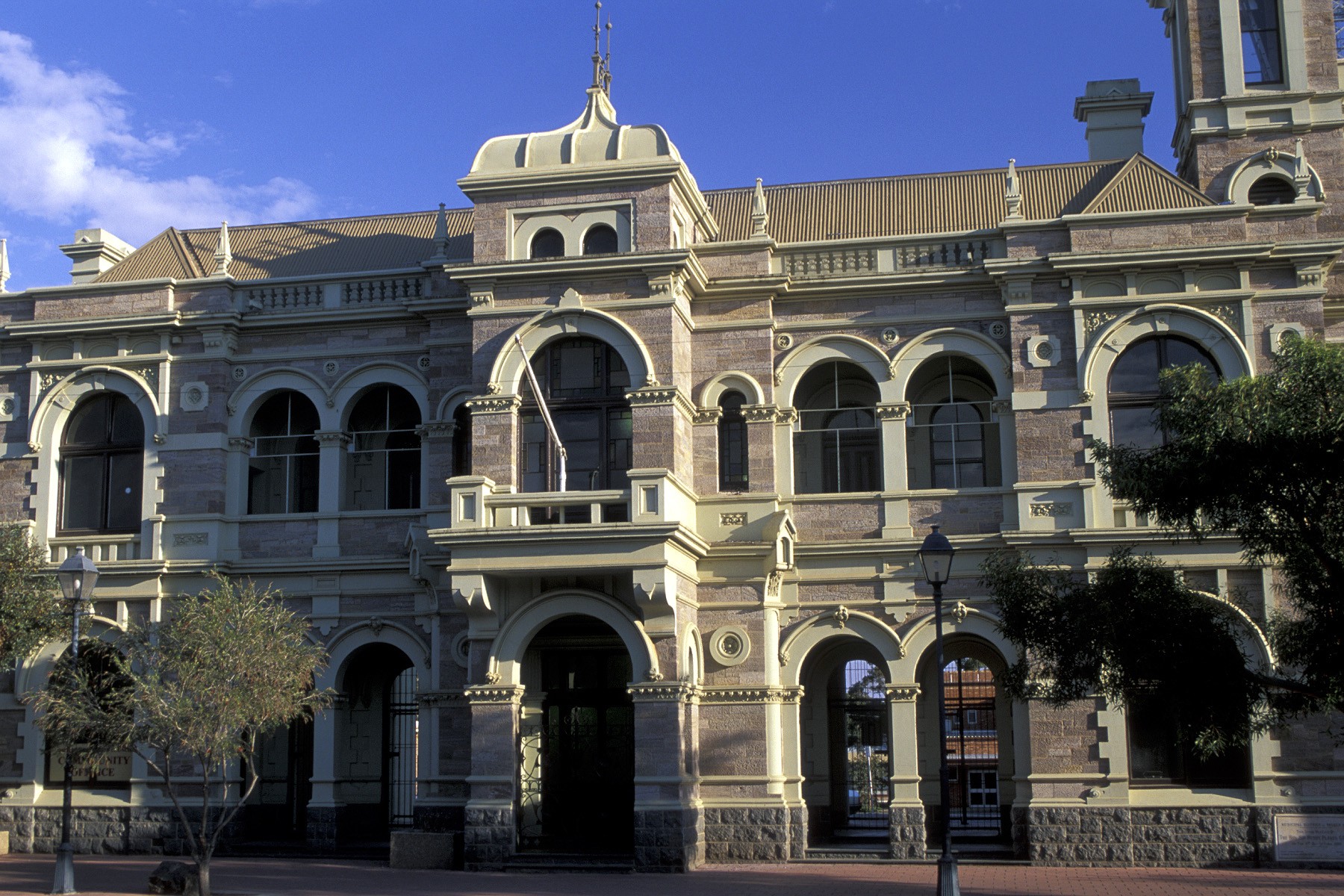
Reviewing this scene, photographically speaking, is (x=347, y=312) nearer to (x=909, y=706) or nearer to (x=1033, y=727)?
(x=909, y=706)

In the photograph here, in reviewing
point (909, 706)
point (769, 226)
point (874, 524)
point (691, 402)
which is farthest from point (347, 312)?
point (909, 706)

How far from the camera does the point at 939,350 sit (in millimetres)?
26047

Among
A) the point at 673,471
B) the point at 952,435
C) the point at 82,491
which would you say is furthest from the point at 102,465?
the point at 952,435

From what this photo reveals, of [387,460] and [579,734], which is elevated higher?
[387,460]

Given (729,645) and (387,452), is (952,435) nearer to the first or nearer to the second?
(729,645)

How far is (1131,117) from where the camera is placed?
100 feet

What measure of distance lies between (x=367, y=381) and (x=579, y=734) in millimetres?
7974

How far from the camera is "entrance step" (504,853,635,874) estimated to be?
22984 millimetres

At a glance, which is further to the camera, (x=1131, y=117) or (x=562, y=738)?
(x=1131, y=117)

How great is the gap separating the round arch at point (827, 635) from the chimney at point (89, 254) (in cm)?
1667

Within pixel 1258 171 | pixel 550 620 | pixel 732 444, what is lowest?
pixel 550 620

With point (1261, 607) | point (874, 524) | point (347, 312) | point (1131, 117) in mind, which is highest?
point (1131, 117)

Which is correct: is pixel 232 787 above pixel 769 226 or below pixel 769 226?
below

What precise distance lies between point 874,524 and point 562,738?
6.78m
